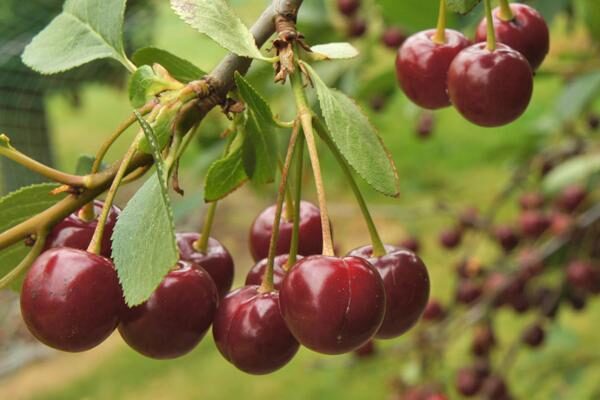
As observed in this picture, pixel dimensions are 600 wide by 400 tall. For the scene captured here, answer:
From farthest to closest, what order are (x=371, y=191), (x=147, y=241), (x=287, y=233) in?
(x=371, y=191), (x=287, y=233), (x=147, y=241)

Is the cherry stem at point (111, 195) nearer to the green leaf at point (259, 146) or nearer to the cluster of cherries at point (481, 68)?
the green leaf at point (259, 146)

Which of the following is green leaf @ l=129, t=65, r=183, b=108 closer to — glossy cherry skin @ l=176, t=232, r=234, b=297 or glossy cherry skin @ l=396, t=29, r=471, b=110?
glossy cherry skin @ l=176, t=232, r=234, b=297

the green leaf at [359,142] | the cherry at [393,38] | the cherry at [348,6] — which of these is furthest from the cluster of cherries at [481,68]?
the cherry at [348,6]

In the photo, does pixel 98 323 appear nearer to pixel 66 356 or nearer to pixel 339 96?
pixel 339 96

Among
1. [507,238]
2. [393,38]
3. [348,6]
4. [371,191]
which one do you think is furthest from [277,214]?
[371,191]

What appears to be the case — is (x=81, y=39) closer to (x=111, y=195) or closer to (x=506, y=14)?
(x=111, y=195)

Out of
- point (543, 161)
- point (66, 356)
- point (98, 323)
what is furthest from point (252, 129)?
point (66, 356)
